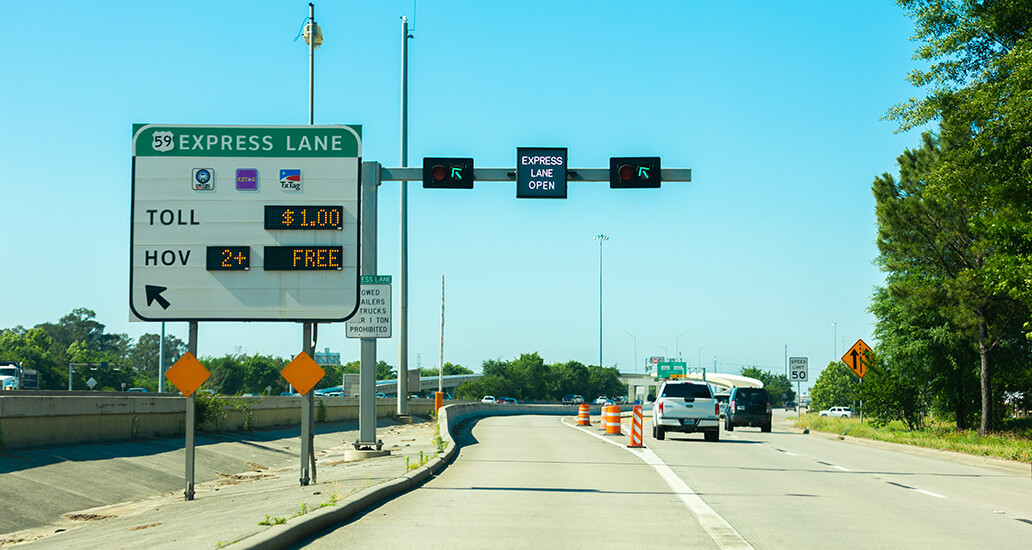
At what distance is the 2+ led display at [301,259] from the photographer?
50.8ft

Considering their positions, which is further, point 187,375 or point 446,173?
point 446,173

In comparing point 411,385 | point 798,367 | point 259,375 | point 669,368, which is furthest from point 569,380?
point 411,385

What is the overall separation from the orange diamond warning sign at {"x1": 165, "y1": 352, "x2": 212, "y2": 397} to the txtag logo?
3.35 meters

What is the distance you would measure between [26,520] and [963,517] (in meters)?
12.8

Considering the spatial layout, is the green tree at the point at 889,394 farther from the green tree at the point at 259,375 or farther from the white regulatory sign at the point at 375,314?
the green tree at the point at 259,375

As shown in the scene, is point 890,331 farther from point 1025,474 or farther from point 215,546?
point 215,546

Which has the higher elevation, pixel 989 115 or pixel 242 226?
pixel 989 115

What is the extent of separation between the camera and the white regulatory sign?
22.2m

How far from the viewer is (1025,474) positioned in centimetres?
2030

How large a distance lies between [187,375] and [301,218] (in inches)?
127

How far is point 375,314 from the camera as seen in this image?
22.2m

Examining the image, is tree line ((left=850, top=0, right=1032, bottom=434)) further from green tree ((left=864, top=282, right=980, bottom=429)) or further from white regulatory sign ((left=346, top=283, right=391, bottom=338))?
white regulatory sign ((left=346, top=283, right=391, bottom=338))

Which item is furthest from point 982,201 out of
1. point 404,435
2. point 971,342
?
point 404,435

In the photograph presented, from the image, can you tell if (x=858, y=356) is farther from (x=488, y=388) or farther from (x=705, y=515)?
(x=488, y=388)
